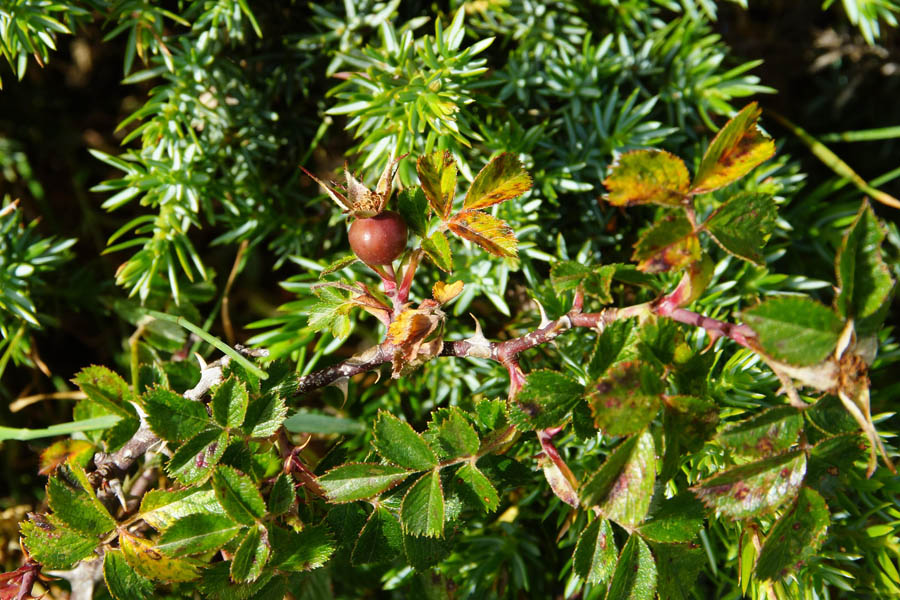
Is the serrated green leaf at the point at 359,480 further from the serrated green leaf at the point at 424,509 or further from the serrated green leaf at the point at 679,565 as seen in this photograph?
the serrated green leaf at the point at 679,565

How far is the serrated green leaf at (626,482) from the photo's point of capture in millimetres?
801

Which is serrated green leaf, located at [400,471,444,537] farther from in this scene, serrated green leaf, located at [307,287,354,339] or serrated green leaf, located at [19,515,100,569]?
serrated green leaf, located at [19,515,100,569]

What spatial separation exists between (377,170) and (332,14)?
0.40m

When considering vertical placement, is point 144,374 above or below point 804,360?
below

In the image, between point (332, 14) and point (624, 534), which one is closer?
point (624, 534)

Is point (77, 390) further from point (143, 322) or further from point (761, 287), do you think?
point (761, 287)

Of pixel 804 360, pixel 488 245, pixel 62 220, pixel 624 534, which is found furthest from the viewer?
pixel 62 220

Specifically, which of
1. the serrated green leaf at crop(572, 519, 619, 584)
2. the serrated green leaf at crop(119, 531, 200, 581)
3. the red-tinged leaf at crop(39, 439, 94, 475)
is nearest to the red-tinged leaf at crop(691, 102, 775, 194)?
the serrated green leaf at crop(572, 519, 619, 584)

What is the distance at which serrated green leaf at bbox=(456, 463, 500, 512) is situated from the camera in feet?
3.17

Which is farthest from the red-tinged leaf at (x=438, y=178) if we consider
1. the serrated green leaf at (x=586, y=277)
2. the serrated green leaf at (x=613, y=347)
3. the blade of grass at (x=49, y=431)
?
the blade of grass at (x=49, y=431)

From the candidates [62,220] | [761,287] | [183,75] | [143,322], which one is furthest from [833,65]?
[62,220]

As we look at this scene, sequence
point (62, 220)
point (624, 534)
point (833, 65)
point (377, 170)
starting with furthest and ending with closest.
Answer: point (833, 65) → point (62, 220) → point (377, 170) → point (624, 534)

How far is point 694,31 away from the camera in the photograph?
1562 mm

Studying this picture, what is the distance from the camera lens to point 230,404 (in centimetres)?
94
